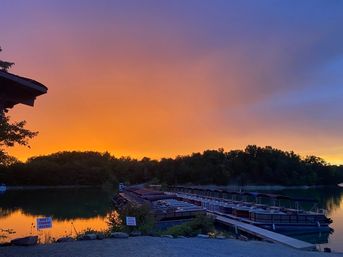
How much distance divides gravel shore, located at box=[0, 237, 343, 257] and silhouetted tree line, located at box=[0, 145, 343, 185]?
129m

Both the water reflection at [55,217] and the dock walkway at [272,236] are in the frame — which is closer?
the dock walkway at [272,236]

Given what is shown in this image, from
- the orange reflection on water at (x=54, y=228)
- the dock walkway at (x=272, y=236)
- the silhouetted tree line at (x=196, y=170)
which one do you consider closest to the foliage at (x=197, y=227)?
the dock walkway at (x=272, y=236)

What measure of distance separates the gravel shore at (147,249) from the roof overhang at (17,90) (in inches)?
164

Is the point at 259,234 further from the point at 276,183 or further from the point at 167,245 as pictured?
the point at 276,183

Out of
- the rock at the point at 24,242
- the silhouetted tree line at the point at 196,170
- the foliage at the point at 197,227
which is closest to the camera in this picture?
the rock at the point at 24,242

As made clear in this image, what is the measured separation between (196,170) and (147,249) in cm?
14394

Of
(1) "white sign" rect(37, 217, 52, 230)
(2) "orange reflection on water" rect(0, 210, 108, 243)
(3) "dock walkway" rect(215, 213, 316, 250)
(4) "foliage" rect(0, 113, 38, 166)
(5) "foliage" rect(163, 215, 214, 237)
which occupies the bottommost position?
(2) "orange reflection on water" rect(0, 210, 108, 243)

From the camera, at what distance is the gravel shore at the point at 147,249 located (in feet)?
40.2

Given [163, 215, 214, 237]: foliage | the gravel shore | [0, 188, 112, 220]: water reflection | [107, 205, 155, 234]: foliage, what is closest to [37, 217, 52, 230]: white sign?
the gravel shore

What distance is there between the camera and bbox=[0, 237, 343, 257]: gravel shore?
1224 centimetres

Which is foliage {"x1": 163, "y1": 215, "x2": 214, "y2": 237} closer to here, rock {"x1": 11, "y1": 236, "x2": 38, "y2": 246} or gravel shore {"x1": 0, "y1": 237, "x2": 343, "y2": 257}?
gravel shore {"x1": 0, "y1": 237, "x2": 343, "y2": 257}

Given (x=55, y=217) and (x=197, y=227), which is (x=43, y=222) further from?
(x=55, y=217)

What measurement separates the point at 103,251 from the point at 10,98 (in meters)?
5.31

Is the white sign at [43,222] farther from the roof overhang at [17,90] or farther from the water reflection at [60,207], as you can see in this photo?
the water reflection at [60,207]
